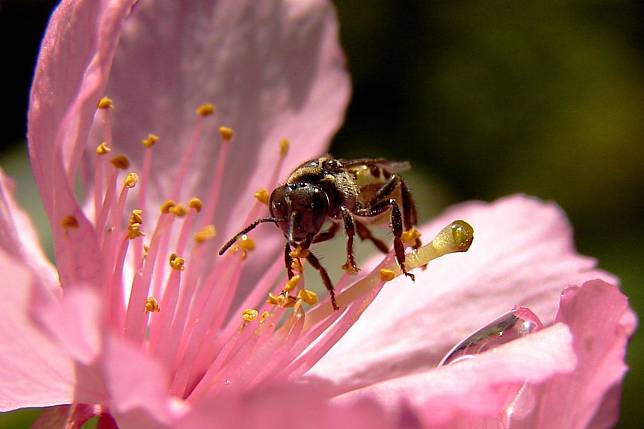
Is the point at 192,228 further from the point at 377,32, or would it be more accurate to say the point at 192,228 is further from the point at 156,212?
the point at 377,32

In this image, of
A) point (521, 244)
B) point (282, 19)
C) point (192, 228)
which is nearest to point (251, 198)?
point (192, 228)

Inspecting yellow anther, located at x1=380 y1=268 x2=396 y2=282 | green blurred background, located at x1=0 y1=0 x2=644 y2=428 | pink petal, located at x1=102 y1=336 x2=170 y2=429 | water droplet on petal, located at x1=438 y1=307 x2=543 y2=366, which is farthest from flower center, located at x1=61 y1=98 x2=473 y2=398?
green blurred background, located at x1=0 y1=0 x2=644 y2=428

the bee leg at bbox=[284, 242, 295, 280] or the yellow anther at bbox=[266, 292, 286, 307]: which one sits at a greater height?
the bee leg at bbox=[284, 242, 295, 280]

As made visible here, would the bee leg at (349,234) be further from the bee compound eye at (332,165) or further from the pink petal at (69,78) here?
the pink petal at (69,78)

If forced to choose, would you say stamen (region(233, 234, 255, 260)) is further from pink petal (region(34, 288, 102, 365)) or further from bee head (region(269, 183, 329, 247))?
pink petal (region(34, 288, 102, 365))

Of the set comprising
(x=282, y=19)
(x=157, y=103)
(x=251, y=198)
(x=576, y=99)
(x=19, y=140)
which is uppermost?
(x=282, y=19)

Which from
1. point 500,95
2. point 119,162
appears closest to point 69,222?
point 119,162

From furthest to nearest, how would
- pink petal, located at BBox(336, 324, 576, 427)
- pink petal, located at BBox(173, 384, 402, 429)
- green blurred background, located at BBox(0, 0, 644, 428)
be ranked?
green blurred background, located at BBox(0, 0, 644, 428) → pink petal, located at BBox(336, 324, 576, 427) → pink petal, located at BBox(173, 384, 402, 429)
